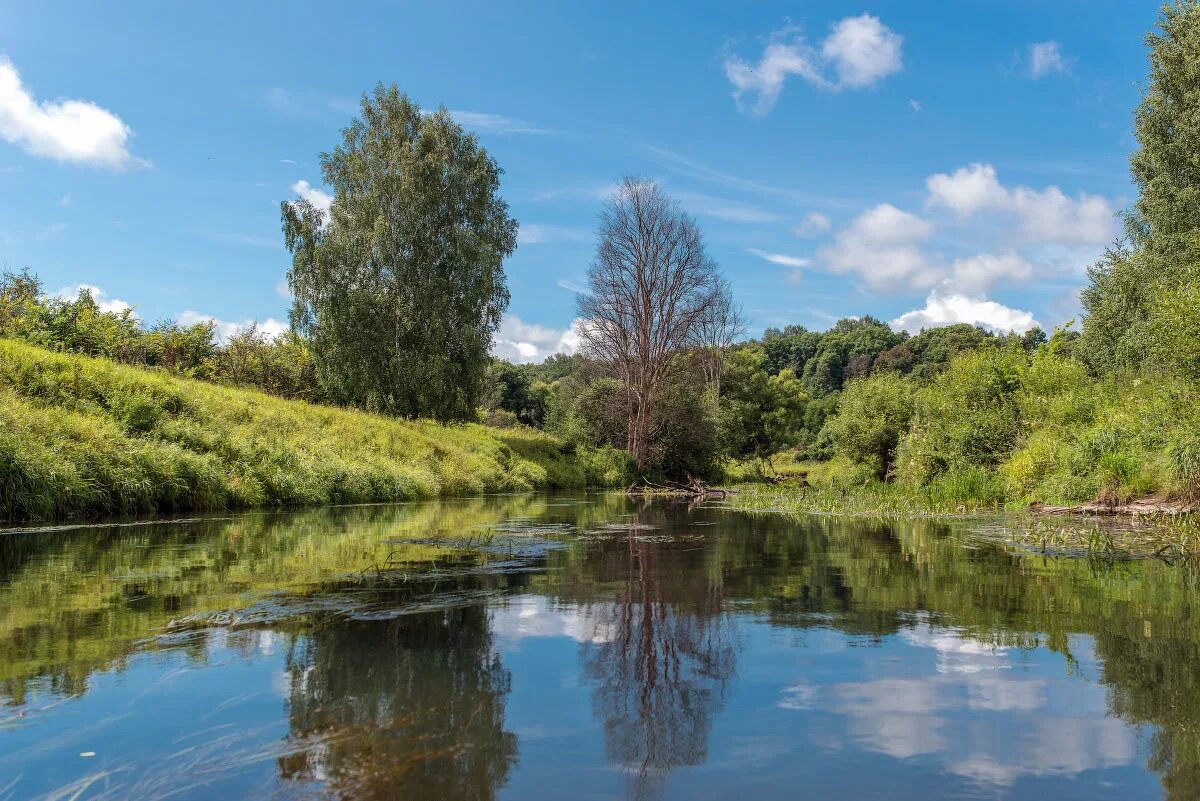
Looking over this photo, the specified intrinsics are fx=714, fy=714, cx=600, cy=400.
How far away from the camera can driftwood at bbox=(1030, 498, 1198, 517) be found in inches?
356

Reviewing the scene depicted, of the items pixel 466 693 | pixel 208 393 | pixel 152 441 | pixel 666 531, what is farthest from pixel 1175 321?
pixel 208 393

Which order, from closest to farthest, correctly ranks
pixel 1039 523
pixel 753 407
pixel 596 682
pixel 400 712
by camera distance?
pixel 400 712 < pixel 596 682 < pixel 1039 523 < pixel 753 407

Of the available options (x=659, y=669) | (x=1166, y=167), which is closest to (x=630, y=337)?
(x=1166, y=167)

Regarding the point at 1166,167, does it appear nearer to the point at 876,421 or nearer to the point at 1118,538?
the point at 876,421

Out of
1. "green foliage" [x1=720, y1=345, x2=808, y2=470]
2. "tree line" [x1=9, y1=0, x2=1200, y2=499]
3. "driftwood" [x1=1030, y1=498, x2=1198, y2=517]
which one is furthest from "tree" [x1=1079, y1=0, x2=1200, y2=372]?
"green foliage" [x1=720, y1=345, x2=808, y2=470]

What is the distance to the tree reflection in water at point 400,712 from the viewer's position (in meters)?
1.92

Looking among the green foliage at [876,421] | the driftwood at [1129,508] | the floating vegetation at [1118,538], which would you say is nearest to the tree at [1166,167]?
the green foliage at [876,421]

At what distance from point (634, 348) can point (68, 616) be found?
30.0 m

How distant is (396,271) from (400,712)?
1191 inches

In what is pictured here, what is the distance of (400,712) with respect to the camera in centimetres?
241

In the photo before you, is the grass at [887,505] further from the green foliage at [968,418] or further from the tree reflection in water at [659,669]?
the tree reflection in water at [659,669]

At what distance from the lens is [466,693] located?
2.64 m

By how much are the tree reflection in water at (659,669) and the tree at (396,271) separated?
2671cm

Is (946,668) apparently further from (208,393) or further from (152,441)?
(208,393)
